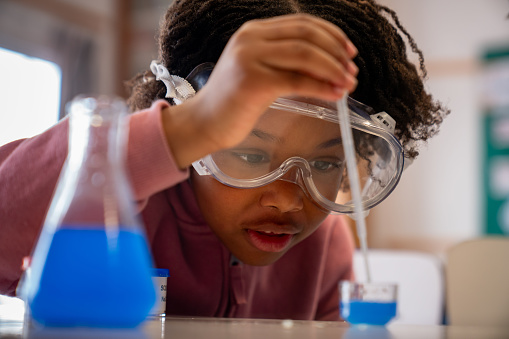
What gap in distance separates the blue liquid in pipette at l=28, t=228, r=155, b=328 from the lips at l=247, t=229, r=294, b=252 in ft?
2.09

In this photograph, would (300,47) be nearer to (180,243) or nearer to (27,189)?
(27,189)

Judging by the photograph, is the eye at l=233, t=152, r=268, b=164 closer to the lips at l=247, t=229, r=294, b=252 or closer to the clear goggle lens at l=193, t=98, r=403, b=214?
the clear goggle lens at l=193, t=98, r=403, b=214

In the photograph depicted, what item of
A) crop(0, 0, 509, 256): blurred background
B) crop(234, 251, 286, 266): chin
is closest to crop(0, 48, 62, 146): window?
crop(0, 0, 509, 256): blurred background

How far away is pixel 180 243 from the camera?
130 cm

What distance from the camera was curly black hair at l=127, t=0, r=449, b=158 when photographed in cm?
119

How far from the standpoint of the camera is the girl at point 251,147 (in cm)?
72

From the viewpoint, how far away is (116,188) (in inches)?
21.2

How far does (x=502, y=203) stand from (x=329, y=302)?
119 inches

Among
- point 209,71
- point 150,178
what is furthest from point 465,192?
point 150,178

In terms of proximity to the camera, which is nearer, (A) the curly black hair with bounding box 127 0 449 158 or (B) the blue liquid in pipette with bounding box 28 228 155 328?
(B) the blue liquid in pipette with bounding box 28 228 155 328

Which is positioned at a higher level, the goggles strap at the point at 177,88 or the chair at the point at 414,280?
the goggles strap at the point at 177,88

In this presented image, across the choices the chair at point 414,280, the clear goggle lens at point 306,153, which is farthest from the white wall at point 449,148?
the clear goggle lens at point 306,153

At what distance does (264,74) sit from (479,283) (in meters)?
1.84

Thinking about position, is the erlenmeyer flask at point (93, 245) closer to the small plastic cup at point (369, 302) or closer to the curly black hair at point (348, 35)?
the small plastic cup at point (369, 302)
